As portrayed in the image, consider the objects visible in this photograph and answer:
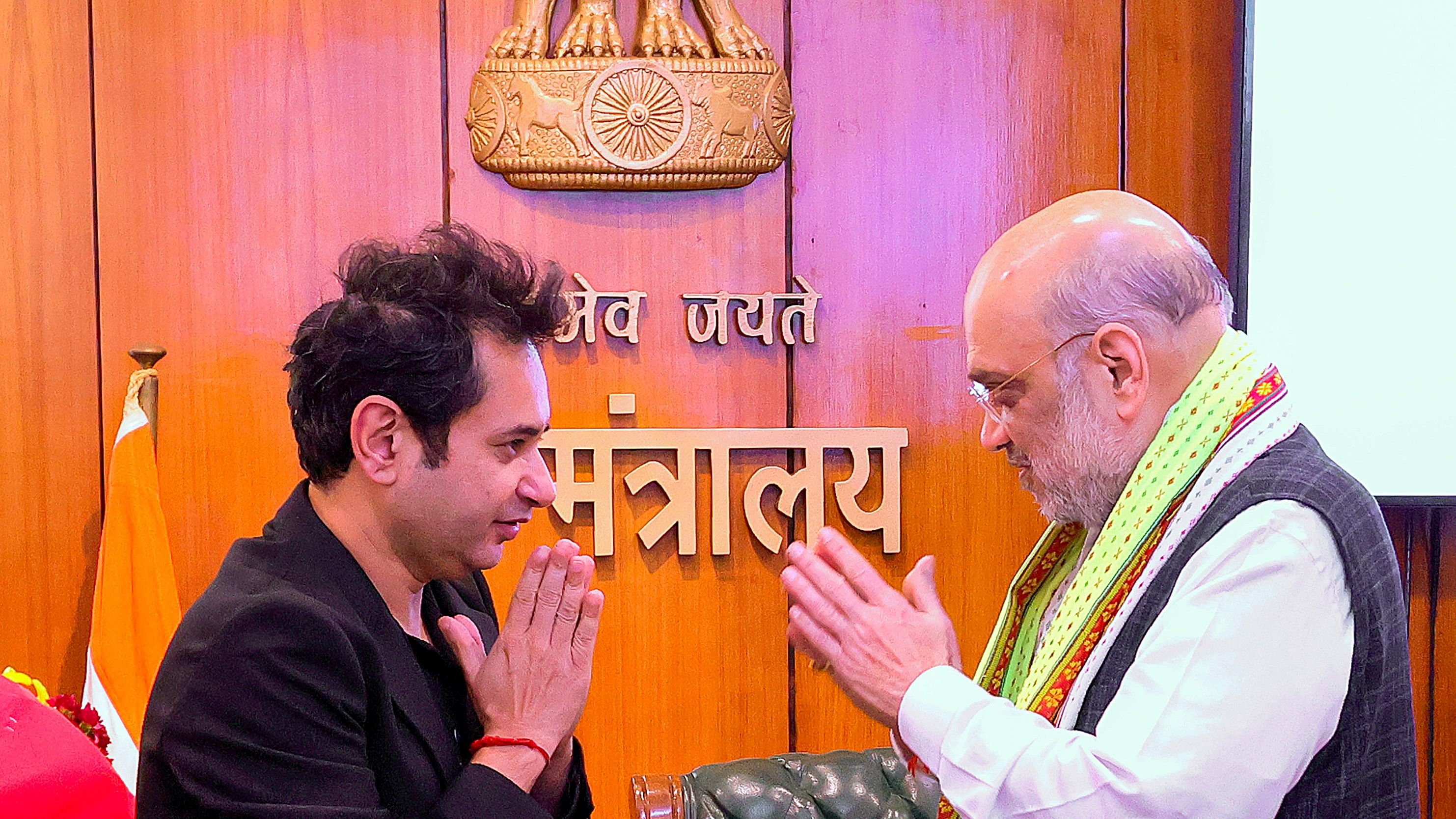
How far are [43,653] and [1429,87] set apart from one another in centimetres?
343

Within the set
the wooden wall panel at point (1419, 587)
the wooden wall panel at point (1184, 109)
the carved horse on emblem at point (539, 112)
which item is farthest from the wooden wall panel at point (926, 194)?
the wooden wall panel at point (1419, 587)

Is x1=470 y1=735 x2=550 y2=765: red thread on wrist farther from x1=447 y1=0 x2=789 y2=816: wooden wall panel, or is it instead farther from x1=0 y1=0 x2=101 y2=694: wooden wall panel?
x1=0 y1=0 x2=101 y2=694: wooden wall panel

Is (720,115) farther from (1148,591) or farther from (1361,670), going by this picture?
(1361,670)

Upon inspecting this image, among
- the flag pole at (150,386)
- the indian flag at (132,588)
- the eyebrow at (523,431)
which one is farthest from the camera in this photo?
the flag pole at (150,386)

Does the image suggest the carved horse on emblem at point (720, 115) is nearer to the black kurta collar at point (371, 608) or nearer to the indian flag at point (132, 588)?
the indian flag at point (132, 588)

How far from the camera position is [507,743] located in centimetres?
151

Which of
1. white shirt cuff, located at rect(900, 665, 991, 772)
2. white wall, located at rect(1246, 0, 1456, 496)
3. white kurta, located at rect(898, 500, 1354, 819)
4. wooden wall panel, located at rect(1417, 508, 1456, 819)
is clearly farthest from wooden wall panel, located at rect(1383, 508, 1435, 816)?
white shirt cuff, located at rect(900, 665, 991, 772)

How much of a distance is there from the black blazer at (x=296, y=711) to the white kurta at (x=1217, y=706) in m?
0.56

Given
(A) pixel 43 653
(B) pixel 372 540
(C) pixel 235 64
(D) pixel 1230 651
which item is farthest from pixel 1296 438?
(A) pixel 43 653

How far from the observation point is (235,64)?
2963 millimetres

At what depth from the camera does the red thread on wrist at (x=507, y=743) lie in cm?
151

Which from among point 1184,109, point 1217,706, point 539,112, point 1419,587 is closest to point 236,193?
point 539,112

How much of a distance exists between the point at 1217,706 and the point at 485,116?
2.14m

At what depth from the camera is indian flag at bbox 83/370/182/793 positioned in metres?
2.65
